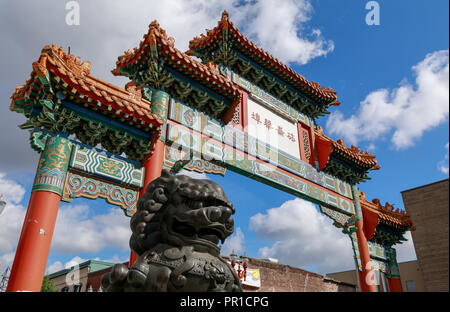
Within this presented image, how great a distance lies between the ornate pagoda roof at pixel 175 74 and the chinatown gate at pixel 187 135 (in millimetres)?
25

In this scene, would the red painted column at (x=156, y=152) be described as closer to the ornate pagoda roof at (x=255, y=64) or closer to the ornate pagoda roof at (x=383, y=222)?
the ornate pagoda roof at (x=255, y=64)

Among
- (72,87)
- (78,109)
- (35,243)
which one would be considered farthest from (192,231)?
(78,109)

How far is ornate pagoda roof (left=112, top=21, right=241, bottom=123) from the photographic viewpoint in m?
6.37

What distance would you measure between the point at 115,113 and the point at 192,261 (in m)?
3.82

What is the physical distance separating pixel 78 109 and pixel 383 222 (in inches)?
399

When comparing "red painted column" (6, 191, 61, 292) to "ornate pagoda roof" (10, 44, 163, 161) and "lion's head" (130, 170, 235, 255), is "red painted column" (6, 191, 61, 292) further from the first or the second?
"lion's head" (130, 170, 235, 255)

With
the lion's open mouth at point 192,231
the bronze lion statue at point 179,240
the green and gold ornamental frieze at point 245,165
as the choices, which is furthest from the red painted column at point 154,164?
the lion's open mouth at point 192,231

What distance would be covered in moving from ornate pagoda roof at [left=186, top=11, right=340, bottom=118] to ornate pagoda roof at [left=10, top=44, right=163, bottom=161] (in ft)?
12.8


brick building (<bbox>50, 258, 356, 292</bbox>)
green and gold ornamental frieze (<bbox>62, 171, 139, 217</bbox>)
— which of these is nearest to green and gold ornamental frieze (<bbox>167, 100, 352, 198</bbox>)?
green and gold ornamental frieze (<bbox>62, 171, 139, 217</bbox>)

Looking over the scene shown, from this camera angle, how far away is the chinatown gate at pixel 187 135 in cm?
481

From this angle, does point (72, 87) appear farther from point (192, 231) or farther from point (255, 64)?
point (255, 64)

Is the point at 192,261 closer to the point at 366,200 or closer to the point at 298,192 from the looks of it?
the point at 298,192

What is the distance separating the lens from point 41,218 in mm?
4379
